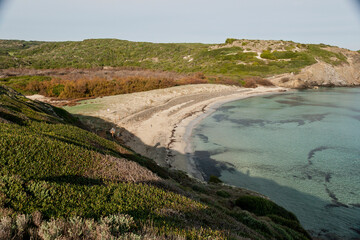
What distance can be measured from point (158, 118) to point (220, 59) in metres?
61.3

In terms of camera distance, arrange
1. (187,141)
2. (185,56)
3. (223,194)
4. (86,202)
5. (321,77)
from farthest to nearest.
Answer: (185,56)
(321,77)
(187,141)
(223,194)
(86,202)

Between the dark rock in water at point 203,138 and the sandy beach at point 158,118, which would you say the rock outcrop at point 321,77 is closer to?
the sandy beach at point 158,118

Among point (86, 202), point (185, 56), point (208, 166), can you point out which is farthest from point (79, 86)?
point (185, 56)

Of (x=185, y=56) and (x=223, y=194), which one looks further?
(x=185, y=56)

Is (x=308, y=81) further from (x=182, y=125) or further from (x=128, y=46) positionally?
(x=128, y=46)

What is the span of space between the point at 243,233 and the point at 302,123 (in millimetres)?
25884

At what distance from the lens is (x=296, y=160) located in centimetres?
1623

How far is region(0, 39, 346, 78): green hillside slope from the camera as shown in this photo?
68.9 metres

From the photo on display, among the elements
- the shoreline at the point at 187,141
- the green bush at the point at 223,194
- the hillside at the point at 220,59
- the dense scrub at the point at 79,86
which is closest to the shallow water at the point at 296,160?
the shoreline at the point at 187,141

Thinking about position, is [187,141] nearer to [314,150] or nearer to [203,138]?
[203,138]

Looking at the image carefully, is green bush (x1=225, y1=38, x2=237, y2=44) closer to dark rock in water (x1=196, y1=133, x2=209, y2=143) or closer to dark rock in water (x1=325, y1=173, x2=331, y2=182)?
dark rock in water (x1=196, y1=133, x2=209, y2=143)

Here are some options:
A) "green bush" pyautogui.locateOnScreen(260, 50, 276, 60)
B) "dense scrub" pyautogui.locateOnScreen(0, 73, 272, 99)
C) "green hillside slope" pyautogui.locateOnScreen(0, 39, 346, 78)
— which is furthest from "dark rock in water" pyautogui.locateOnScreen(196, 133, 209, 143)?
"green bush" pyautogui.locateOnScreen(260, 50, 276, 60)

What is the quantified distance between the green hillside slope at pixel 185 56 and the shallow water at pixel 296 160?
38.6 meters

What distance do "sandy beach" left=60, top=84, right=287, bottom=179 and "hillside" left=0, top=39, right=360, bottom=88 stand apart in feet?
76.1
